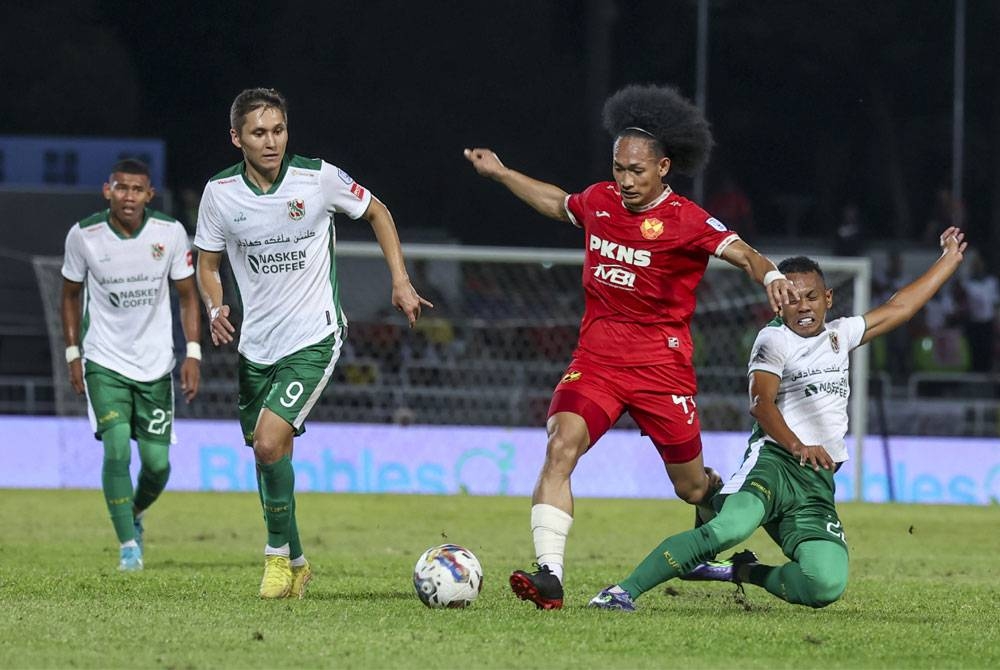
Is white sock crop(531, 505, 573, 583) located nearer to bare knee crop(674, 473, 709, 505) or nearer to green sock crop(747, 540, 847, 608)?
bare knee crop(674, 473, 709, 505)

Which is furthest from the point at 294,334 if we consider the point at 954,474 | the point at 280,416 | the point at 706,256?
the point at 954,474

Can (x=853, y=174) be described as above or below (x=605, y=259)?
above

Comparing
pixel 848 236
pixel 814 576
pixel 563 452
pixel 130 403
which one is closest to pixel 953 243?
pixel 814 576

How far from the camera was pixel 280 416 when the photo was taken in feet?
25.6

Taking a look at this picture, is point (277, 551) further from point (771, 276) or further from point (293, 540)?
point (771, 276)

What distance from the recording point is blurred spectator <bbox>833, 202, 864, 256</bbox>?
23.9 meters

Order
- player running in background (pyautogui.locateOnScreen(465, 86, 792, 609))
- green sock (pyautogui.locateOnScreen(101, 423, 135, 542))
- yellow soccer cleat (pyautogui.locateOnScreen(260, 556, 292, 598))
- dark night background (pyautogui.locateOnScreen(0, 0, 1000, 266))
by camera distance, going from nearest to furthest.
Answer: player running in background (pyautogui.locateOnScreen(465, 86, 792, 609)) < yellow soccer cleat (pyautogui.locateOnScreen(260, 556, 292, 598)) < green sock (pyautogui.locateOnScreen(101, 423, 135, 542)) < dark night background (pyautogui.locateOnScreen(0, 0, 1000, 266))

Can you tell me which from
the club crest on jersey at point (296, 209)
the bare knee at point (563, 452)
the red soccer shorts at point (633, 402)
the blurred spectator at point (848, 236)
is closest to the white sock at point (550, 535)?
the bare knee at point (563, 452)

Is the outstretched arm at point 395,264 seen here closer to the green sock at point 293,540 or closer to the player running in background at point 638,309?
the player running in background at point 638,309

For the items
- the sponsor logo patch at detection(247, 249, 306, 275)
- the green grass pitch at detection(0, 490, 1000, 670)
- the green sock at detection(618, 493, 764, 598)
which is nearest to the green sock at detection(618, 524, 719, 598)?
the green sock at detection(618, 493, 764, 598)

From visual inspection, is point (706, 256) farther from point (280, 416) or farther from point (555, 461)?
point (280, 416)

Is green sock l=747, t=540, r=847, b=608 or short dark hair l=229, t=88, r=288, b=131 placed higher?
short dark hair l=229, t=88, r=288, b=131

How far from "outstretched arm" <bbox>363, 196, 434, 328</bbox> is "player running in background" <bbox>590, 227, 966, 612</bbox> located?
1.54m

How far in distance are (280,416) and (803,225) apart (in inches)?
712
